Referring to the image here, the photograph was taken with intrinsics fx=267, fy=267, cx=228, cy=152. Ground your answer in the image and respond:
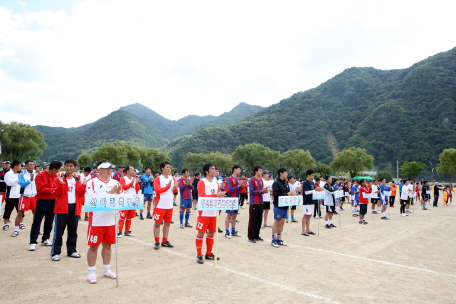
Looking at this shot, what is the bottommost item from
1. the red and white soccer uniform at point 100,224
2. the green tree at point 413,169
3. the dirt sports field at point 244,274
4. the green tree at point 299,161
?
the dirt sports field at point 244,274

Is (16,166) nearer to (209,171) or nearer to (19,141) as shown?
(209,171)

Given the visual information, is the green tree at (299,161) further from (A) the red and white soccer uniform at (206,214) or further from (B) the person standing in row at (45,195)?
(B) the person standing in row at (45,195)

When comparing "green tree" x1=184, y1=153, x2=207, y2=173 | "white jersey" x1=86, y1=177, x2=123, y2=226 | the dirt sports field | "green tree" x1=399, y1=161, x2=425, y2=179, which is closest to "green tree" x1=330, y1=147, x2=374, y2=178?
"green tree" x1=399, y1=161, x2=425, y2=179

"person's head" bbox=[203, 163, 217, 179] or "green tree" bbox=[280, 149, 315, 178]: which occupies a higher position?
"green tree" bbox=[280, 149, 315, 178]

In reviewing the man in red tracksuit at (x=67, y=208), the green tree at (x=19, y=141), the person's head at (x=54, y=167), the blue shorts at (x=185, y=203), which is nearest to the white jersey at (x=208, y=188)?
the man in red tracksuit at (x=67, y=208)

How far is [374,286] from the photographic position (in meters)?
4.74

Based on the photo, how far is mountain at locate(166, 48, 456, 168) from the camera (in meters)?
89.1

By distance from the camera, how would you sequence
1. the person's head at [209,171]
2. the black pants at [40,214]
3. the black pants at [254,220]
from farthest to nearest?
the black pants at [254,220] < the black pants at [40,214] < the person's head at [209,171]

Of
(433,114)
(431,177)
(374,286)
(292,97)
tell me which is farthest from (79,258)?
(292,97)

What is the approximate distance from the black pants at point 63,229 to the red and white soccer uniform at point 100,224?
1.86 m

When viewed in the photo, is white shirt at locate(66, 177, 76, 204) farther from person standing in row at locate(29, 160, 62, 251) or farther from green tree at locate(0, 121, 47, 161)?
green tree at locate(0, 121, 47, 161)

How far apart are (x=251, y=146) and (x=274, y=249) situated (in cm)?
6468

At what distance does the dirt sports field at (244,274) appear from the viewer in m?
4.11

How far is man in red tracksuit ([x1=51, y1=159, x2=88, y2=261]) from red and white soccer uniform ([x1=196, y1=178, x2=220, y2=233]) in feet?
8.74
